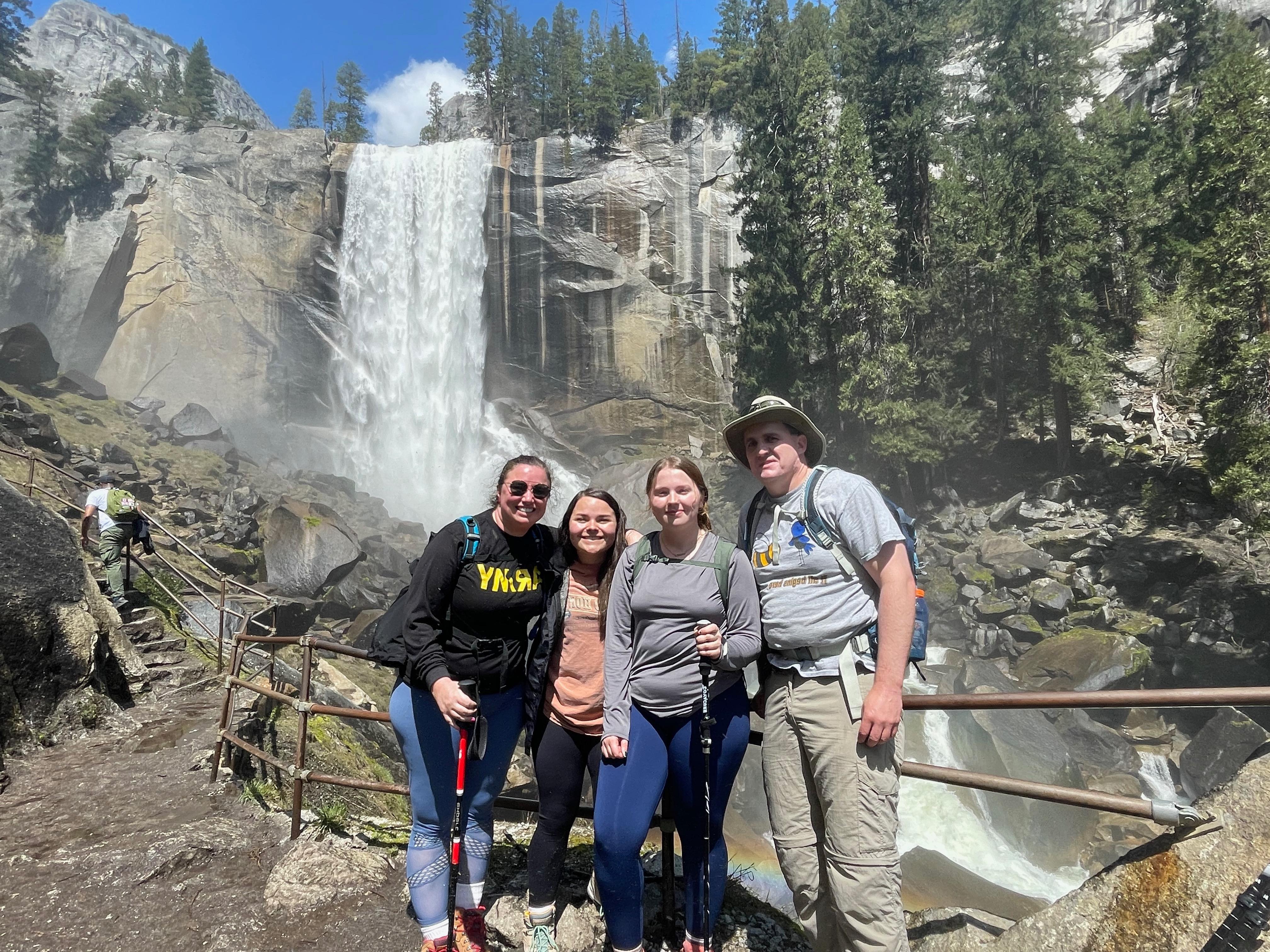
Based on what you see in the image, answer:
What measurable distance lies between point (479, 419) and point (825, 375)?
626 inches

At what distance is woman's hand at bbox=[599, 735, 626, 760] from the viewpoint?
92.4 inches

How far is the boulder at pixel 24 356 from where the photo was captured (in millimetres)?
21859

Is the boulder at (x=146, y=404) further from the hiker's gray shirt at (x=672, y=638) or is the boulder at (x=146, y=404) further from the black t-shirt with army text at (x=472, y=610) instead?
the hiker's gray shirt at (x=672, y=638)

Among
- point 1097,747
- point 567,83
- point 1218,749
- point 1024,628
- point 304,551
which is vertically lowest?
point 1097,747

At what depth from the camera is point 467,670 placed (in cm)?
257

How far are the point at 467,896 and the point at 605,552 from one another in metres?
1.53

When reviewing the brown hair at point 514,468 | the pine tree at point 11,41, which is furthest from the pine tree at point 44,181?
the brown hair at point 514,468

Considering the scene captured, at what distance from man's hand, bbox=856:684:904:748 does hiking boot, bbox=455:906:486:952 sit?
1781 millimetres

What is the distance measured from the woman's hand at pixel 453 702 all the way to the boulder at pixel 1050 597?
17091 mm

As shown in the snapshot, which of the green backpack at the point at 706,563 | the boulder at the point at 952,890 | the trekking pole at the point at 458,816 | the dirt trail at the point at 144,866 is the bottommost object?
the boulder at the point at 952,890

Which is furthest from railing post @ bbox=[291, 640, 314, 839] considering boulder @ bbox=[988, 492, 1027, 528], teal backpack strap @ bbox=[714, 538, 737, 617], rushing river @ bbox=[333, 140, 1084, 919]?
rushing river @ bbox=[333, 140, 1084, 919]

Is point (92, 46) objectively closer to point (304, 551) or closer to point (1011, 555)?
point (304, 551)

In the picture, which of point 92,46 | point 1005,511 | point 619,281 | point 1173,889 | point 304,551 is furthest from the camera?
point 92,46

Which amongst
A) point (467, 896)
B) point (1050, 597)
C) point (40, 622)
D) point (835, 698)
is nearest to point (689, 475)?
point (835, 698)
